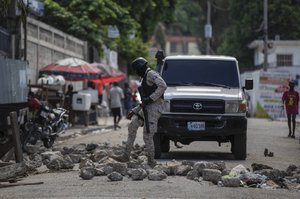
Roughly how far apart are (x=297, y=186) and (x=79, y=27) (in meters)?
25.7

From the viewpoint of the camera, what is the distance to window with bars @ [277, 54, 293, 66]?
189 feet

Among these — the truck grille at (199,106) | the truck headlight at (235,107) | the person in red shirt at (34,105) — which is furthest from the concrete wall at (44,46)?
the truck headlight at (235,107)

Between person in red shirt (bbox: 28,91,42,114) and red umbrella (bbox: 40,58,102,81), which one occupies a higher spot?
red umbrella (bbox: 40,58,102,81)

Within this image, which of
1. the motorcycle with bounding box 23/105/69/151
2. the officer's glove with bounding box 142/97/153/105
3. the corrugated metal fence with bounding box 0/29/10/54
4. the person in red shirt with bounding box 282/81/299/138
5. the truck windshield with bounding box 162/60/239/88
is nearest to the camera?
the officer's glove with bounding box 142/97/153/105

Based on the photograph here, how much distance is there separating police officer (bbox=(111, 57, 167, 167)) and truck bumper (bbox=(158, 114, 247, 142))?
2055 millimetres

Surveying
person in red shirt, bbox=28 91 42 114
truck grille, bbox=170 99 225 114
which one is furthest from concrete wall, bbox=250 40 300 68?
truck grille, bbox=170 99 225 114

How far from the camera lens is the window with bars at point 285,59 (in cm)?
5753

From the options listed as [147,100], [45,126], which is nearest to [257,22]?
[45,126]

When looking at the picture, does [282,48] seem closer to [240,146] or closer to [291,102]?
[291,102]

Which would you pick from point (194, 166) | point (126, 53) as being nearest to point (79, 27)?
point (126, 53)

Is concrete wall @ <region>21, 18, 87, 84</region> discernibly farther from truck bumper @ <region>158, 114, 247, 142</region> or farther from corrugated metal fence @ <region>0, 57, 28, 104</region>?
truck bumper @ <region>158, 114, 247, 142</region>

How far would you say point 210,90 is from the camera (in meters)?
15.3

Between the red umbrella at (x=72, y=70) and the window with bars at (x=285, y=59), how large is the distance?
31865 millimetres

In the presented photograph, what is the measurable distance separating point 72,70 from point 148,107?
607 inches
